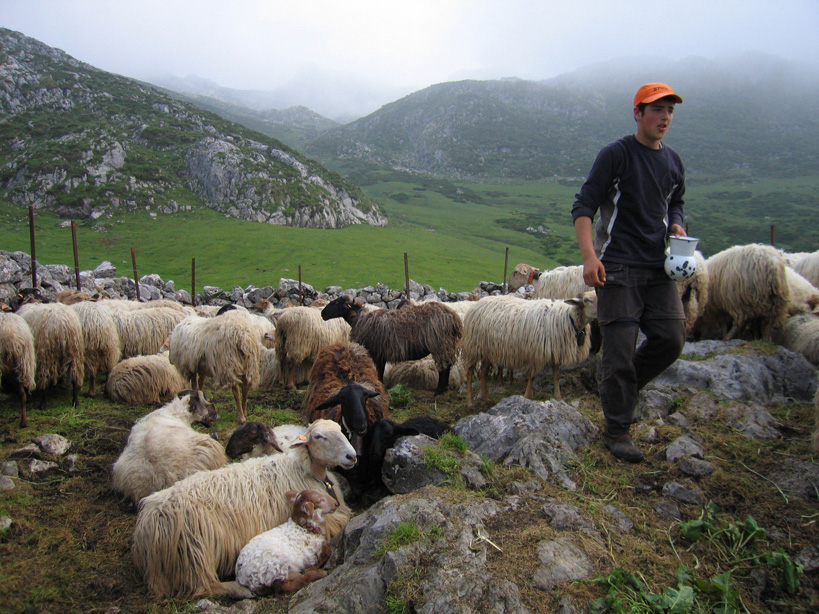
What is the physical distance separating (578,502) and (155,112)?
68.8m

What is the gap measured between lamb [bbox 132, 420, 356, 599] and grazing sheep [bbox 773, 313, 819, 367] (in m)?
7.20

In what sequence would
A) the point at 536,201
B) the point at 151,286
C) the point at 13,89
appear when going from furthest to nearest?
the point at 536,201, the point at 13,89, the point at 151,286

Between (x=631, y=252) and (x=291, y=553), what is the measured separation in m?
3.63

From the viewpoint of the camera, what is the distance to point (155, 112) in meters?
57.6

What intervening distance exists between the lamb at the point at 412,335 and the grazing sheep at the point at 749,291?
4778 mm

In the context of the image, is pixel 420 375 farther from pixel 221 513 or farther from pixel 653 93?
pixel 653 93

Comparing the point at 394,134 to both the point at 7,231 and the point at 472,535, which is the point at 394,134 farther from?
the point at 472,535

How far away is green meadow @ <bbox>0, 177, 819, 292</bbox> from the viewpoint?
26.9m

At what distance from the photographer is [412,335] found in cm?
823

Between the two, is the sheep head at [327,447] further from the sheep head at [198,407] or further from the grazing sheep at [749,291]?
the grazing sheep at [749,291]

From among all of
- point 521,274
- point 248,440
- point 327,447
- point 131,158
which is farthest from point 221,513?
point 131,158

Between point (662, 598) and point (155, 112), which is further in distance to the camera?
point (155, 112)

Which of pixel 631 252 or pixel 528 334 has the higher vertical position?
pixel 631 252

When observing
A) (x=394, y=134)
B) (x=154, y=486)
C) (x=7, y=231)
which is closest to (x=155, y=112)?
(x=7, y=231)
